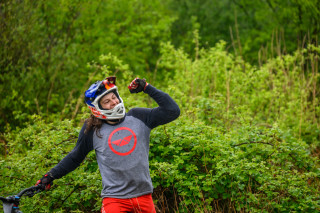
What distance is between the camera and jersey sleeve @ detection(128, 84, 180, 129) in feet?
11.7

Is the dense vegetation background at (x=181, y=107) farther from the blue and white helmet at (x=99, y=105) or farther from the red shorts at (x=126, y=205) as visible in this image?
the blue and white helmet at (x=99, y=105)

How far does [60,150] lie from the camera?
5070 millimetres

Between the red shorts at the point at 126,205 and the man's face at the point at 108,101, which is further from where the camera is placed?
the man's face at the point at 108,101

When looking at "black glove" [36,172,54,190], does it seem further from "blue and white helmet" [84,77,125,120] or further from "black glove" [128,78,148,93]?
"black glove" [128,78,148,93]

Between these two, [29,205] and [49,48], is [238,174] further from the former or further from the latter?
[49,48]

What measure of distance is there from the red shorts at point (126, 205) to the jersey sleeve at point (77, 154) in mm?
527

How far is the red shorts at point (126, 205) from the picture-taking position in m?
3.33

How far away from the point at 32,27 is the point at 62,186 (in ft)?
21.2

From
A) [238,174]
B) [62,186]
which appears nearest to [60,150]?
[62,186]

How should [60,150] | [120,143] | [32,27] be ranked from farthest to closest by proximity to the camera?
[32,27] → [60,150] → [120,143]

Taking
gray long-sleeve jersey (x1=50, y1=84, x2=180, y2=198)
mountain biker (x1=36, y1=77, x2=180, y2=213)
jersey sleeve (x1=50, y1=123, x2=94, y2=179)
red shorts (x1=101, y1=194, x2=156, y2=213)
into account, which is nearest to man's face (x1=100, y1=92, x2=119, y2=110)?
mountain biker (x1=36, y1=77, x2=180, y2=213)

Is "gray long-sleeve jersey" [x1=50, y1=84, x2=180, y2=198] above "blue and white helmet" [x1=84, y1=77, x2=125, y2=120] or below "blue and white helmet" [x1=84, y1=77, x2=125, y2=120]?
below

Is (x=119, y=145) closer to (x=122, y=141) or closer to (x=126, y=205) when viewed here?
(x=122, y=141)

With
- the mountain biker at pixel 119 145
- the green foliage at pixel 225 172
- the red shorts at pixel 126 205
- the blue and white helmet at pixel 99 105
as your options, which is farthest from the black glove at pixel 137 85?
the green foliage at pixel 225 172
